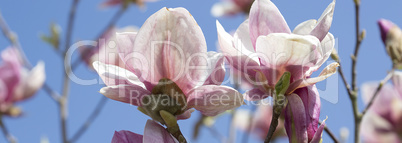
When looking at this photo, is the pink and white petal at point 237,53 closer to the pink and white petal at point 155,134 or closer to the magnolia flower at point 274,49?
the magnolia flower at point 274,49

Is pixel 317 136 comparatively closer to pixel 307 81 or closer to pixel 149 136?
pixel 307 81

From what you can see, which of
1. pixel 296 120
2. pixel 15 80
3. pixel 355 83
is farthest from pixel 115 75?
pixel 15 80

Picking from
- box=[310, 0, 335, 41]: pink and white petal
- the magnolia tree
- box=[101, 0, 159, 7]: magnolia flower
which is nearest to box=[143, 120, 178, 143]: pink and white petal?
the magnolia tree

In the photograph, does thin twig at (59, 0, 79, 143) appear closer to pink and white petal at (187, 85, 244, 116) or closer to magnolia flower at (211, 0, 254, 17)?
magnolia flower at (211, 0, 254, 17)

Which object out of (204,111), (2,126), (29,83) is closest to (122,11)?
(29,83)

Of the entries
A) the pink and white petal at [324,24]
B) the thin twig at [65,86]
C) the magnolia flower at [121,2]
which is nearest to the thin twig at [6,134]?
the thin twig at [65,86]

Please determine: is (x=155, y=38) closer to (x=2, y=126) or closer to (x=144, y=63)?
(x=144, y=63)
